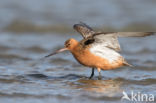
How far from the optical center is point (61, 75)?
9367 millimetres

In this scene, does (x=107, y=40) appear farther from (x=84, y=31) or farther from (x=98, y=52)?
(x=84, y=31)

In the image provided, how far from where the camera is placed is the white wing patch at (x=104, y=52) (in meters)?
8.87

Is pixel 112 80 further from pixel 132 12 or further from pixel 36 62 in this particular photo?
pixel 132 12

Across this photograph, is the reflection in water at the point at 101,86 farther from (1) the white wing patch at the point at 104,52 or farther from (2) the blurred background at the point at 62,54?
(1) the white wing patch at the point at 104,52

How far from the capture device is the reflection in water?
776 centimetres

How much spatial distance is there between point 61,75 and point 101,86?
1427 mm

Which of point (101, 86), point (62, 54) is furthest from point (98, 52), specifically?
point (62, 54)

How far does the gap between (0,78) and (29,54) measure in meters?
3.33

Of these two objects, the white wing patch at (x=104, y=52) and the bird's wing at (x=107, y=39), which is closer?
the bird's wing at (x=107, y=39)

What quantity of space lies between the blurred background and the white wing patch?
19.8 inches

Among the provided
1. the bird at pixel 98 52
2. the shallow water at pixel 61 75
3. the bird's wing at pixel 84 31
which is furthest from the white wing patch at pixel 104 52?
the bird's wing at pixel 84 31

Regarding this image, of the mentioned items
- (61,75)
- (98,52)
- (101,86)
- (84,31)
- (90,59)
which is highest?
(84,31)

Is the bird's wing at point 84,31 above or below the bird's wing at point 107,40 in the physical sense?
above

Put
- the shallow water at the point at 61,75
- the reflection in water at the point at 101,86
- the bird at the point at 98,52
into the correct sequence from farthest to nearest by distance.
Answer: the bird at the point at 98,52 → the reflection in water at the point at 101,86 → the shallow water at the point at 61,75
